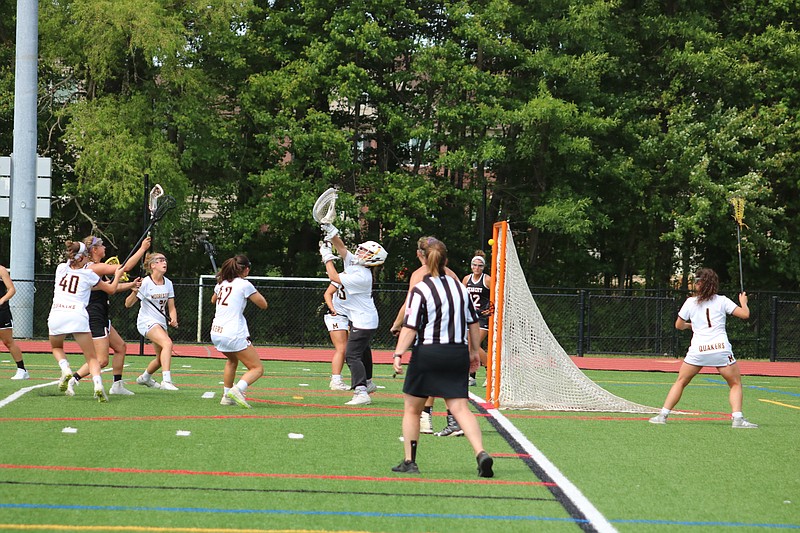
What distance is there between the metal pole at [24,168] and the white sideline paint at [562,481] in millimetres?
16015

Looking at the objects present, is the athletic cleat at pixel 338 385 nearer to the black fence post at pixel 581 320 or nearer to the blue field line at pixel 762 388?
the blue field line at pixel 762 388

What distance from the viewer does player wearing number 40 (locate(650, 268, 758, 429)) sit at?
11.0 metres

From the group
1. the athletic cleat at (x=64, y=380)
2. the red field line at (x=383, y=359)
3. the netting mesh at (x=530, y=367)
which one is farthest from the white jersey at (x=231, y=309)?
the red field line at (x=383, y=359)

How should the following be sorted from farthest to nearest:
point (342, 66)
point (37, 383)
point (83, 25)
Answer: point (342, 66) < point (83, 25) < point (37, 383)

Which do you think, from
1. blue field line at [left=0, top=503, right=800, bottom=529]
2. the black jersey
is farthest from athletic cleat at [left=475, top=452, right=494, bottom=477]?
the black jersey

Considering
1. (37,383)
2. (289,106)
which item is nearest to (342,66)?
(289,106)

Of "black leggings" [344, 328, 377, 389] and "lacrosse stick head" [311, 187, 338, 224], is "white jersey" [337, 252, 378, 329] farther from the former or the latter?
"lacrosse stick head" [311, 187, 338, 224]

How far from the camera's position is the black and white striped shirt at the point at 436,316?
7.68 metres

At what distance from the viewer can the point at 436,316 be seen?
7.68 metres

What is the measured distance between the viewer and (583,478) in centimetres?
770

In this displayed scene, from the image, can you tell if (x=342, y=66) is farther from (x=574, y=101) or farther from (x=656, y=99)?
(x=656, y=99)

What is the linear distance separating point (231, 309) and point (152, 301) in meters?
2.20

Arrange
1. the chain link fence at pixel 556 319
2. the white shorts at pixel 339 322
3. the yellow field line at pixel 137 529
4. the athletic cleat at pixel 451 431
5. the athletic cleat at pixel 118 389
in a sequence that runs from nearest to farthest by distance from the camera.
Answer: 1. the yellow field line at pixel 137 529
2. the athletic cleat at pixel 451 431
3. the athletic cleat at pixel 118 389
4. the white shorts at pixel 339 322
5. the chain link fence at pixel 556 319

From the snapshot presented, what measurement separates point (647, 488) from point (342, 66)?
75.0 ft
